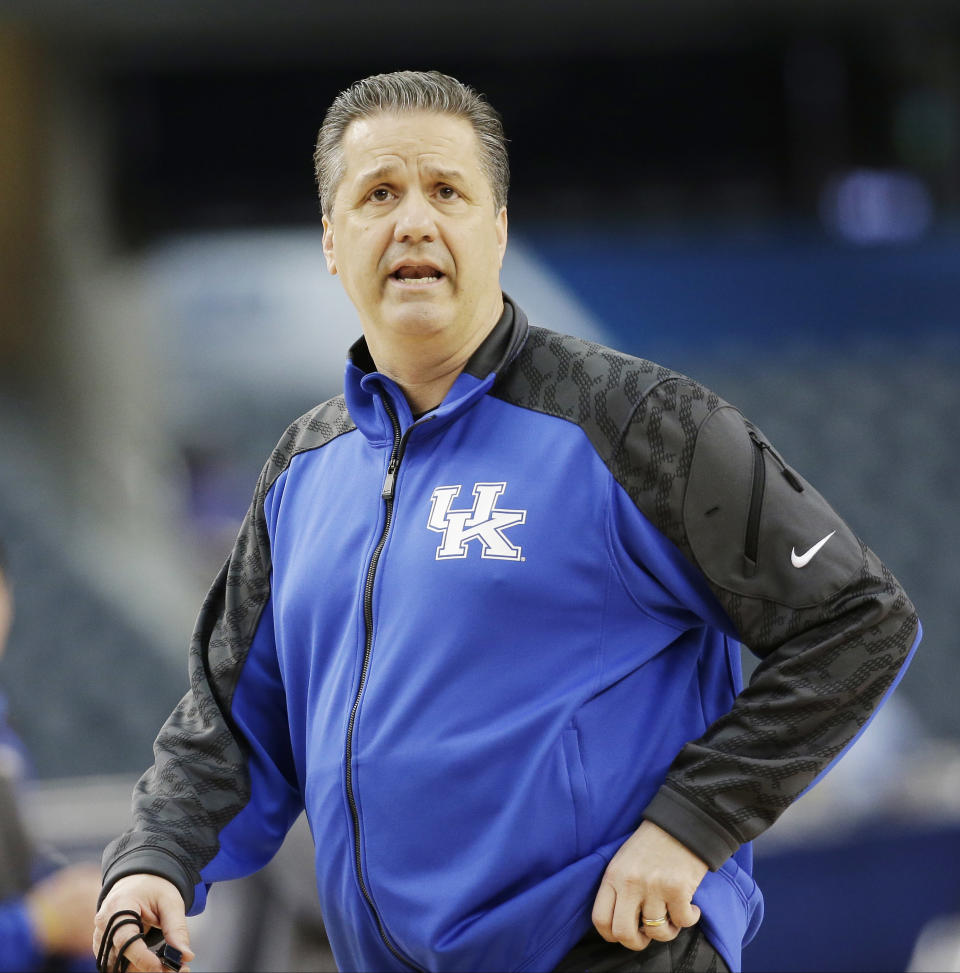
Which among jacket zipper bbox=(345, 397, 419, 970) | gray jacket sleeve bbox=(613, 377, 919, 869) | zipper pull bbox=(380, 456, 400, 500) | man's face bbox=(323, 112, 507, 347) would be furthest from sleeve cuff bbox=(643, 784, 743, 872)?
man's face bbox=(323, 112, 507, 347)

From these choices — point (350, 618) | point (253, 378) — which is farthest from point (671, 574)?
point (253, 378)

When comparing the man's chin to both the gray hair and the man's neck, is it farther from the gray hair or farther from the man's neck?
the gray hair

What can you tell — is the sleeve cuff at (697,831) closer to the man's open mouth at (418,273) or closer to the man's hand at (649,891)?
the man's hand at (649,891)

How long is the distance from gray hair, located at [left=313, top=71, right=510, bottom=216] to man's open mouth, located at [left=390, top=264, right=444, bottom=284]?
156 millimetres

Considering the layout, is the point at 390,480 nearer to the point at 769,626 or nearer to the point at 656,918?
the point at 769,626

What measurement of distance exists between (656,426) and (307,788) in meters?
0.63

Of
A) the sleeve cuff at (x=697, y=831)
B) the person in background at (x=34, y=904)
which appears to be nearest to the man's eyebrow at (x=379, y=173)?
the sleeve cuff at (x=697, y=831)

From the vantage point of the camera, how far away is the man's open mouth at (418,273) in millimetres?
1611

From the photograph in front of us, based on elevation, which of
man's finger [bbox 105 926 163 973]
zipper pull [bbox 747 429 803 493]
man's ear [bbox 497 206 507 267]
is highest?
man's ear [bbox 497 206 507 267]

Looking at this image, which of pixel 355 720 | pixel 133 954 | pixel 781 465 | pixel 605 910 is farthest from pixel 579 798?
pixel 133 954

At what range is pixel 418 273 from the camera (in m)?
1.62

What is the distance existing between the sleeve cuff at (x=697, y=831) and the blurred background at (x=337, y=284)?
14.8 feet

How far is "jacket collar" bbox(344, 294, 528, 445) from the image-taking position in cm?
160

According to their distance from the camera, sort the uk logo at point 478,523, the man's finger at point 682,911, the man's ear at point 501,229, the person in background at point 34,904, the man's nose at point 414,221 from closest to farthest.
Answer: the man's finger at point 682,911 → the uk logo at point 478,523 → the man's nose at point 414,221 → the man's ear at point 501,229 → the person in background at point 34,904
